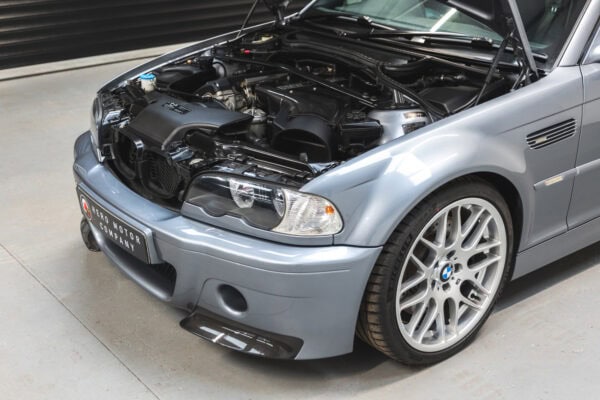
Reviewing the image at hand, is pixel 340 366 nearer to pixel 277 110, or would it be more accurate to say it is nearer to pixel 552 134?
pixel 277 110

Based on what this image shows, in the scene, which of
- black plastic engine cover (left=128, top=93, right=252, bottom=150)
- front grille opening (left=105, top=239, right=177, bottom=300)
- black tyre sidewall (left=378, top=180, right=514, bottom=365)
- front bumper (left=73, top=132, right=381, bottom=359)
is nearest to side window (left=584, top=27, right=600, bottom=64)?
black tyre sidewall (left=378, top=180, right=514, bottom=365)

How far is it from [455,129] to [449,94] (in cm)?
30

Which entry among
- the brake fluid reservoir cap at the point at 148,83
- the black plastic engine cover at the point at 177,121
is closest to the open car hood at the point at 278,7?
the brake fluid reservoir cap at the point at 148,83

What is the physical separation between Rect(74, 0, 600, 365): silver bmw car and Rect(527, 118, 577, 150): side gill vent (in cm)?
1

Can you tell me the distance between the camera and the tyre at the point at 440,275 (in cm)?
251

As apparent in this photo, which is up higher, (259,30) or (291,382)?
(259,30)

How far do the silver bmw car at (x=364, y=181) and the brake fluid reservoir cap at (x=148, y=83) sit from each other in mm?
27

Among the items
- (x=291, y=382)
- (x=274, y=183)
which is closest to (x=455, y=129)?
(x=274, y=183)

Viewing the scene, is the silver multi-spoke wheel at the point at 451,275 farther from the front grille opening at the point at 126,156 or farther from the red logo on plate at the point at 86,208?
the red logo on plate at the point at 86,208

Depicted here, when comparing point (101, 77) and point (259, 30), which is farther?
point (101, 77)

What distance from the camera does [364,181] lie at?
7.97 feet

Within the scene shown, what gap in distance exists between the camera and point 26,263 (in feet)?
11.6

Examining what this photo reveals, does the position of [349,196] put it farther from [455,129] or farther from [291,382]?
[291,382]

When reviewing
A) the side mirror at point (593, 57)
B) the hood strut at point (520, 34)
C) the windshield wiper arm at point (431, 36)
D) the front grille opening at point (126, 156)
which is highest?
the hood strut at point (520, 34)
